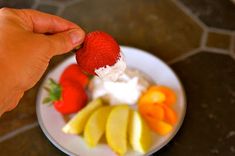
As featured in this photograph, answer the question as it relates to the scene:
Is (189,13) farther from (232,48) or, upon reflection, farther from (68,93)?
(68,93)

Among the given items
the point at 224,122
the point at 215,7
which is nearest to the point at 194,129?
the point at 224,122

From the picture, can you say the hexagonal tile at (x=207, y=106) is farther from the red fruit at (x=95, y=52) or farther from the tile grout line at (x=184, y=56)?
the red fruit at (x=95, y=52)

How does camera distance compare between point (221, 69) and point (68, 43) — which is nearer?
point (68, 43)

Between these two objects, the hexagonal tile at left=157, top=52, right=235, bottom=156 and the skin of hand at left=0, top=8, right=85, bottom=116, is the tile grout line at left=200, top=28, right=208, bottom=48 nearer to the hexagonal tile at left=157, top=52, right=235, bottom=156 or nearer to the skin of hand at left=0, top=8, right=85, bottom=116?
the hexagonal tile at left=157, top=52, right=235, bottom=156

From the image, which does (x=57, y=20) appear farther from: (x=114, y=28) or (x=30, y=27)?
(x=114, y=28)

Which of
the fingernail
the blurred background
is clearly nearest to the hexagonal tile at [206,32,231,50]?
the blurred background
